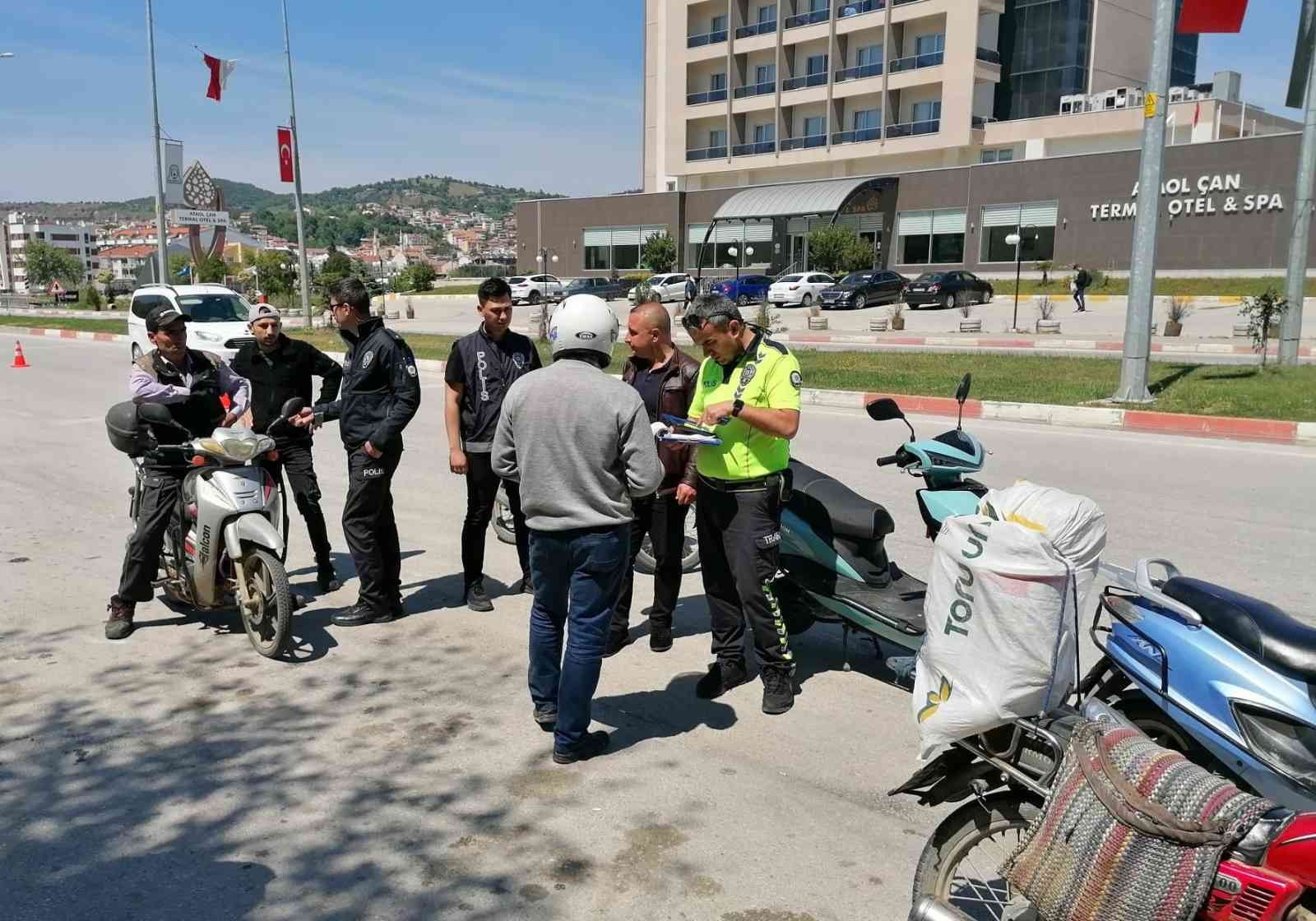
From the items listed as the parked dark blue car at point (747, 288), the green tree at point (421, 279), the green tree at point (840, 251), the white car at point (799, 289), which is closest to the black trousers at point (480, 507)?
the parked dark blue car at point (747, 288)

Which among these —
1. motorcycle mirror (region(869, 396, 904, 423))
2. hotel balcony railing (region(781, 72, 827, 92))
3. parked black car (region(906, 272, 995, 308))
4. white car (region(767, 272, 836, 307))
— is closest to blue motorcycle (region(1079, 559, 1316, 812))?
motorcycle mirror (region(869, 396, 904, 423))

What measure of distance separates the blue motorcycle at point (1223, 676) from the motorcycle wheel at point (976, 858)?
723 millimetres

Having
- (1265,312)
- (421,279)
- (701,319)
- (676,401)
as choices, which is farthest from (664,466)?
(421,279)

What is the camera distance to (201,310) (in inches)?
746

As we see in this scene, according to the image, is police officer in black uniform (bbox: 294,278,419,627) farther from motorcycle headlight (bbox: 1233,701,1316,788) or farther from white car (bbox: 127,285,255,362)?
white car (bbox: 127,285,255,362)

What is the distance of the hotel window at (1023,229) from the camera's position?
46.5m

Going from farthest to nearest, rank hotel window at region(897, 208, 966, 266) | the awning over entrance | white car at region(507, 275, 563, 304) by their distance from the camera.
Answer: the awning over entrance < hotel window at region(897, 208, 966, 266) < white car at region(507, 275, 563, 304)

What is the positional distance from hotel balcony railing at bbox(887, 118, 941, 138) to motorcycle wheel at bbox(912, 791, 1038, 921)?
5622 centimetres

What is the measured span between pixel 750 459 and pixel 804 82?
195 ft

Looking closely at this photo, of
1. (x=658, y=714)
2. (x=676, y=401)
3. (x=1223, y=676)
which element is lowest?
(x=658, y=714)

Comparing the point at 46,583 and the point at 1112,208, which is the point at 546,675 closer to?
the point at 46,583

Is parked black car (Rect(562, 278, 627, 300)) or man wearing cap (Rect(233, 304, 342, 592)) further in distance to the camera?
parked black car (Rect(562, 278, 627, 300))

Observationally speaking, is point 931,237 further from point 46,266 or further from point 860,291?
point 46,266

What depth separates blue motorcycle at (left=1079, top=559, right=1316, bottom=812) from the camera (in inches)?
111
